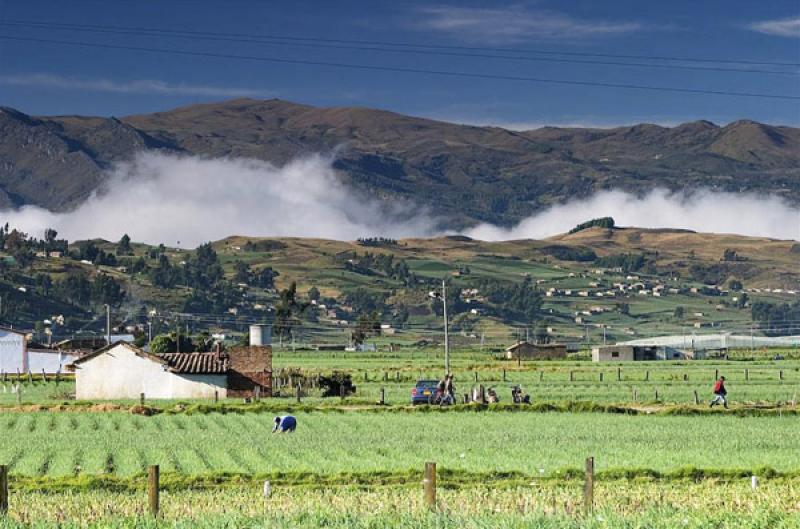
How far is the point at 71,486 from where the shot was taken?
34094mm

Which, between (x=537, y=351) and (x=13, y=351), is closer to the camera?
(x=13, y=351)

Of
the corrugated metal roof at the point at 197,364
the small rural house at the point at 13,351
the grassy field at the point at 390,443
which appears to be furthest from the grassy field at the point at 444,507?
the small rural house at the point at 13,351

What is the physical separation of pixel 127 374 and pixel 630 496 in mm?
55689

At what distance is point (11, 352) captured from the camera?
130 meters

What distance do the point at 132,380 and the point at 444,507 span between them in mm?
57498

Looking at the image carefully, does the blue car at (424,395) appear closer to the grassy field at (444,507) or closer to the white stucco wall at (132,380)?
the white stucco wall at (132,380)

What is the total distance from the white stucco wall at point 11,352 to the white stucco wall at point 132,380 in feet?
162

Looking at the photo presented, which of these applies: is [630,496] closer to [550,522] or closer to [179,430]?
[550,522]

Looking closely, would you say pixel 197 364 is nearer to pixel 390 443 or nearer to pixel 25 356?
pixel 390 443

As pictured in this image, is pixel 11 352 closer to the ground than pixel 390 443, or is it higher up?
higher up

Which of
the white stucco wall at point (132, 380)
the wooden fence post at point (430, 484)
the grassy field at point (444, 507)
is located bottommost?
the grassy field at point (444, 507)

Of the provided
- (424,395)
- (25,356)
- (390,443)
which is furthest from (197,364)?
(25,356)

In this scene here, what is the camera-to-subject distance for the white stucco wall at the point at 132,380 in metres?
81.1

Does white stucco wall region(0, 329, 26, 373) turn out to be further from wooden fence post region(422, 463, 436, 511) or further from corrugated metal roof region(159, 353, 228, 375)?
wooden fence post region(422, 463, 436, 511)
